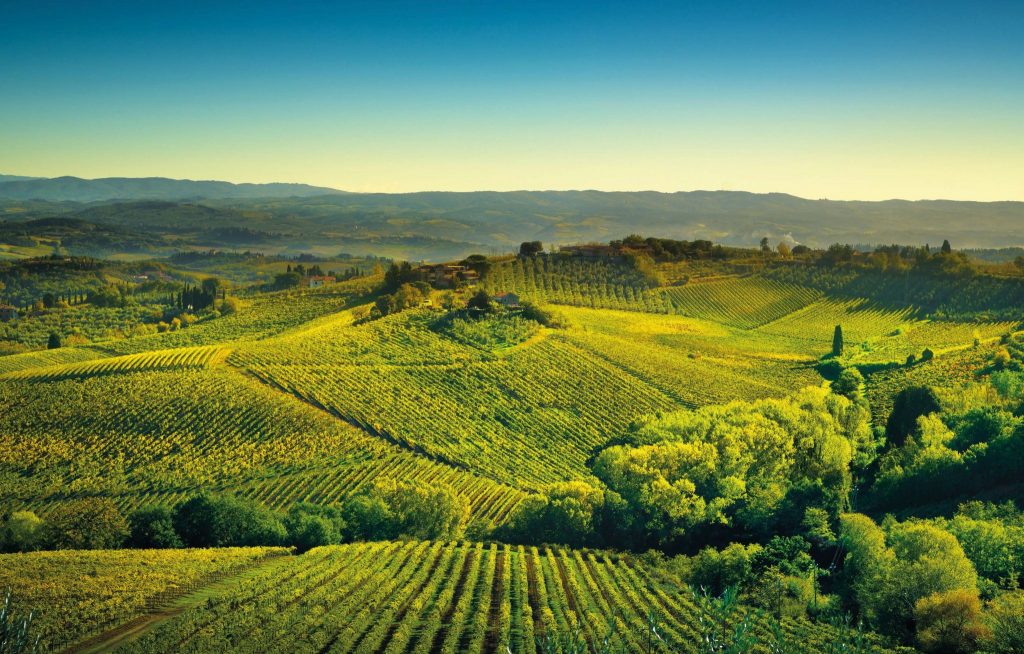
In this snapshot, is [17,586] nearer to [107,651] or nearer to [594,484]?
[107,651]

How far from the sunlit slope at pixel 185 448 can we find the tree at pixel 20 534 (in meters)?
8.14

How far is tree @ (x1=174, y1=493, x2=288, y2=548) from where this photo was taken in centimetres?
3906

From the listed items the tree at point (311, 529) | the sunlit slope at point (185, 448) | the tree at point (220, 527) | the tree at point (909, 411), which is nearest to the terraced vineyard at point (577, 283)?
the sunlit slope at point (185, 448)

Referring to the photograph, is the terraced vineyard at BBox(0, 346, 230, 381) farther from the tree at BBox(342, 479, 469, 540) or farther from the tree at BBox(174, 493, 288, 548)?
the tree at BBox(342, 479, 469, 540)

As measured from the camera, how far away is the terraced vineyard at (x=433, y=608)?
85.7 feet

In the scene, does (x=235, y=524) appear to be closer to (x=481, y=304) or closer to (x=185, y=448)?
(x=185, y=448)

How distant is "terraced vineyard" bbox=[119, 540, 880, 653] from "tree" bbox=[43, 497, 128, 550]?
1022 centimetres

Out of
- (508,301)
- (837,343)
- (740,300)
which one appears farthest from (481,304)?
(740,300)

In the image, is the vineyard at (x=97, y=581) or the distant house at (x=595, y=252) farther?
the distant house at (x=595, y=252)

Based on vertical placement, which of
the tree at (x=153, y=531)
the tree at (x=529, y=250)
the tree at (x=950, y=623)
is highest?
the tree at (x=529, y=250)

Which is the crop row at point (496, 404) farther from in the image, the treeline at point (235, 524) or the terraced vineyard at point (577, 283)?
the terraced vineyard at point (577, 283)

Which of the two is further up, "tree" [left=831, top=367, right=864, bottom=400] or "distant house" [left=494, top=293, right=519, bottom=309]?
"distant house" [left=494, top=293, right=519, bottom=309]

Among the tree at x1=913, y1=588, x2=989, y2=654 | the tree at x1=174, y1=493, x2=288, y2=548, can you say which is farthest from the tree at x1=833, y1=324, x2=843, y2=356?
the tree at x1=174, y1=493, x2=288, y2=548

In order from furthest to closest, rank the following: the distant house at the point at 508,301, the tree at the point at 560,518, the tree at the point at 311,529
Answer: the distant house at the point at 508,301
the tree at the point at 560,518
the tree at the point at 311,529
